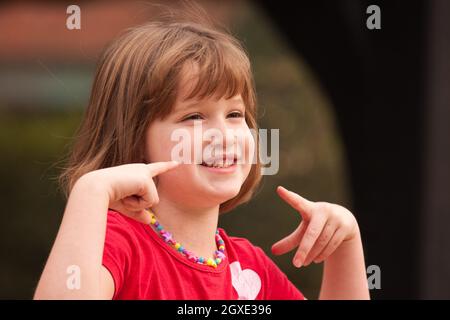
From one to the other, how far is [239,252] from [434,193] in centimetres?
140

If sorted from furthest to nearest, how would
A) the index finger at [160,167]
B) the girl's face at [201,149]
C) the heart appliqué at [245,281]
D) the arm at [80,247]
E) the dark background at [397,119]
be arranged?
the dark background at [397,119]
the heart appliqué at [245,281]
the girl's face at [201,149]
the index finger at [160,167]
the arm at [80,247]

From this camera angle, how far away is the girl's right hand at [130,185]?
107 centimetres

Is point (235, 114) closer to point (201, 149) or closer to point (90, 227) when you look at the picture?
point (201, 149)

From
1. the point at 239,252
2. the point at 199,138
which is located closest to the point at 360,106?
the point at 239,252

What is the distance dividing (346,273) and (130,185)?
538 millimetres

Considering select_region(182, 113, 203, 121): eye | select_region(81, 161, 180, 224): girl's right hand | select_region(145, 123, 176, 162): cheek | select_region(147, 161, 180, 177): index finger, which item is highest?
select_region(182, 113, 203, 121): eye

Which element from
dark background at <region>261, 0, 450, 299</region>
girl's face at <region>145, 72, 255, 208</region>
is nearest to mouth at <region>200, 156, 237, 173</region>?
girl's face at <region>145, 72, 255, 208</region>

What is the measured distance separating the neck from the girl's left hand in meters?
0.13

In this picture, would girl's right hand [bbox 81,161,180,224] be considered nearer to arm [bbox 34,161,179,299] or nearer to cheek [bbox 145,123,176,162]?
arm [bbox 34,161,179,299]

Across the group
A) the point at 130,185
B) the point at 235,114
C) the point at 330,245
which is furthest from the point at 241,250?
the point at 130,185

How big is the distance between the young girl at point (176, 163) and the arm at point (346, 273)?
0.10 ft

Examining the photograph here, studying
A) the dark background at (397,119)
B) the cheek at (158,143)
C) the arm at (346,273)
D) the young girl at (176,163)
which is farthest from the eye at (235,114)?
the dark background at (397,119)

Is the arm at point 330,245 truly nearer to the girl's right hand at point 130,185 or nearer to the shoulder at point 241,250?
the shoulder at point 241,250

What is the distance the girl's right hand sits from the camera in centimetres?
107
